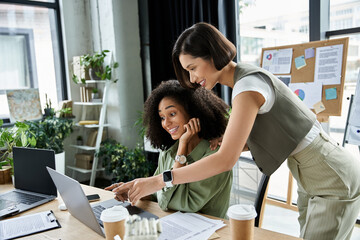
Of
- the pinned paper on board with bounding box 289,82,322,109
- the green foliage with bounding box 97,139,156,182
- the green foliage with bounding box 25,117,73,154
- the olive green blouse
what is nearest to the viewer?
the olive green blouse

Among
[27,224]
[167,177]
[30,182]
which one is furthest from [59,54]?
[167,177]

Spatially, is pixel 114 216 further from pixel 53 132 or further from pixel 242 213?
pixel 53 132

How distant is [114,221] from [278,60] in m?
2.14

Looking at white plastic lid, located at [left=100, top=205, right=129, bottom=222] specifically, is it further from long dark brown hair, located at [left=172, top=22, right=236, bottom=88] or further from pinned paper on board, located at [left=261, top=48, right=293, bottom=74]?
pinned paper on board, located at [left=261, top=48, right=293, bottom=74]

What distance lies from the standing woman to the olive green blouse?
0.70ft

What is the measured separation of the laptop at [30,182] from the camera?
1.57 metres

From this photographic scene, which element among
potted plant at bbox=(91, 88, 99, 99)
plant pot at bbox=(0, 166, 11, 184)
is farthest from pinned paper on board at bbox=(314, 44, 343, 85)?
potted plant at bbox=(91, 88, 99, 99)

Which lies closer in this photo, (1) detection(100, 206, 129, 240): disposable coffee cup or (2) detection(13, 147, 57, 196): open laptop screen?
(1) detection(100, 206, 129, 240): disposable coffee cup

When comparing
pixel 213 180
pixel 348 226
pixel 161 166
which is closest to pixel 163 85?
pixel 161 166

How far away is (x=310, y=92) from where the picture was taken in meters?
2.44

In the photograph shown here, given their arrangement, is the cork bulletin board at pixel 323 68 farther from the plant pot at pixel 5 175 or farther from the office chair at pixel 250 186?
the plant pot at pixel 5 175

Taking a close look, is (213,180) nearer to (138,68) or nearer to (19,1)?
(138,68)

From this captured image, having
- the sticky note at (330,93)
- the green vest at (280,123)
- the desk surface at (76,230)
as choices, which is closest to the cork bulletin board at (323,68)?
the sticky note at (330,93)

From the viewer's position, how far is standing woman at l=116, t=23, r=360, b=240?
3.69ft
